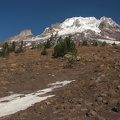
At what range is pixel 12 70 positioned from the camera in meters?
35.5

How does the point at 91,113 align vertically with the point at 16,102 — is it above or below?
above

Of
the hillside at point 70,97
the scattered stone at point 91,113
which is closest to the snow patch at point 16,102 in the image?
the hillside at point 70,97

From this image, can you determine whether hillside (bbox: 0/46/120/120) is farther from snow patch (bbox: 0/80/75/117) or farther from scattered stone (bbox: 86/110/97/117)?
snow patch (bbox: 0/80/75/117)

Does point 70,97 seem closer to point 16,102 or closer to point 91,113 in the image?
point 91,113

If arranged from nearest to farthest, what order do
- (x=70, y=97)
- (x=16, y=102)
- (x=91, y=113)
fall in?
1. (x=91, y=113)
2. (x=70, y=97)
3. (x=16, y=102)

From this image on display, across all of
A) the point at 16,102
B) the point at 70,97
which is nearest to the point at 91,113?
the point at 70,97

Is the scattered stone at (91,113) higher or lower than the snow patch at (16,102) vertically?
higher

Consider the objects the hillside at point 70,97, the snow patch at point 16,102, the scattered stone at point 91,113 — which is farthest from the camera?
the snow patch at point 16,102

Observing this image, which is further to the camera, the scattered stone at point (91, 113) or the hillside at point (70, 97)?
the hillside at point (70, 97)

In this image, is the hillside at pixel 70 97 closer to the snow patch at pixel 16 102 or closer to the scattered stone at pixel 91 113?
the scattered stone at pixel 91 113

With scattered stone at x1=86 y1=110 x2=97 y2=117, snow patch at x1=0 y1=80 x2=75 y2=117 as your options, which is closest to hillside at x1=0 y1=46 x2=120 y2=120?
scattered stone at x1=86 y1=110 x2=97 y2=117

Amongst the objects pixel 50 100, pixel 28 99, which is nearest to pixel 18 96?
pixel 28 99

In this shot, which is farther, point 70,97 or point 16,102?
point 16,102

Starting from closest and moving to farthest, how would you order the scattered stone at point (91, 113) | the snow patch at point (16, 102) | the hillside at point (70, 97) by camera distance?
the scattered stone at point (91, 113), the hillside at point (70, 97), the snow patch at point (16, 102)
